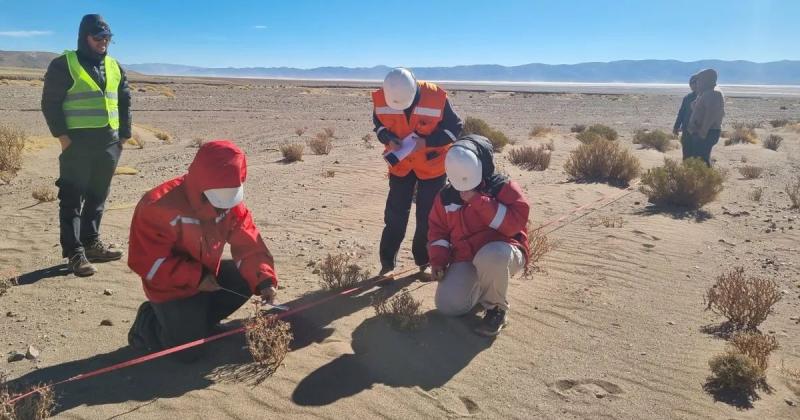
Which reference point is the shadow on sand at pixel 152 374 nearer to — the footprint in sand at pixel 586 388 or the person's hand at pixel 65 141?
the footprint in sand at pixel 586 388

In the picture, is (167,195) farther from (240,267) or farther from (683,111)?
(683,111)

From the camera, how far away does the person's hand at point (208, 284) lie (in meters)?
3.44

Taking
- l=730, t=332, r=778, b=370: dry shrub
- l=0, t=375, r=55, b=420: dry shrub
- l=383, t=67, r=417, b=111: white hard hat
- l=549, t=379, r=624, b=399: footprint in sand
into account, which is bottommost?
l=549, t=379, r=624, b=399: footprint in sand

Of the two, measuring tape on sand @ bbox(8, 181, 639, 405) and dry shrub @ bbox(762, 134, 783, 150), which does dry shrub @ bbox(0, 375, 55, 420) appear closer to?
measuring tape on sand @ bbox(8, 181, 639, 405)

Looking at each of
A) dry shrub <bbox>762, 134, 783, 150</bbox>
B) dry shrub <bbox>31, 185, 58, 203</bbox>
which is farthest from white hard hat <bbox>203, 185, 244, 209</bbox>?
dry shrub <bbox>762, 134, 783, 150</bbox>

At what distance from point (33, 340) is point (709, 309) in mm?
4789

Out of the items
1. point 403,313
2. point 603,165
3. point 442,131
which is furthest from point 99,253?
point 603,165

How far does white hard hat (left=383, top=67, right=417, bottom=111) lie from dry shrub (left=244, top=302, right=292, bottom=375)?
1905mm

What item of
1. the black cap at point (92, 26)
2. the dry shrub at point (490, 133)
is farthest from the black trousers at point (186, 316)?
the dry shrub at point (490, 133)

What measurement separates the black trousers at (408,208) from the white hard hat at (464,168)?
1.01 meters

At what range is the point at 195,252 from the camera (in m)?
3.29

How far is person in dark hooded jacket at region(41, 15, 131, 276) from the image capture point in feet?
15.3

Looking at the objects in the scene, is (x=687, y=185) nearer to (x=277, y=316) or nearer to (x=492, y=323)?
(x=492, y=323)

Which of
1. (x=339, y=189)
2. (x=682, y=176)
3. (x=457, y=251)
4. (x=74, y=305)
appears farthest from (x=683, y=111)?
(x=74, y=305)
